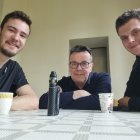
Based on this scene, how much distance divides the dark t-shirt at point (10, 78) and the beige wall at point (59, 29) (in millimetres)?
1712

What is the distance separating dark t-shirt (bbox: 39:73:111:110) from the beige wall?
150 cm

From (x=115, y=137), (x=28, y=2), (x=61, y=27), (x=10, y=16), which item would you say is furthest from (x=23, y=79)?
(x=28, y=2)

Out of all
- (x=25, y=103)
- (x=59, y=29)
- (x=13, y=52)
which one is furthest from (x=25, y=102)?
(x=59, y=29)

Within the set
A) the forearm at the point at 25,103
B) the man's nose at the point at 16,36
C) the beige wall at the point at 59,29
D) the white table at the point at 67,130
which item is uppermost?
the beige wall at the point at 59,29

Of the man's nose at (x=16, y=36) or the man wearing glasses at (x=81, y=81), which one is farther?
the man's nose at (x=16, y=36)

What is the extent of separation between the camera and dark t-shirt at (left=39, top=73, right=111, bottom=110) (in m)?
1.24

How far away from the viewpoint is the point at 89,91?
5.21 feet

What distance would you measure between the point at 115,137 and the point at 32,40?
3.18 metres

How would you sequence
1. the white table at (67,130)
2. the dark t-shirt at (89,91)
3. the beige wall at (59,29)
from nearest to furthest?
the white table at (67,130) < the dark t-shirt at (89,91) < the beige wall at (59,29)

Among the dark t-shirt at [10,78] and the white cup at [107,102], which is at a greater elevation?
the dark t-shirt at [10,78]

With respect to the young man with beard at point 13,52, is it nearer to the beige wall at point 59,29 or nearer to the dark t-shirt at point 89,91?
the dark t-shirt at point 89,91

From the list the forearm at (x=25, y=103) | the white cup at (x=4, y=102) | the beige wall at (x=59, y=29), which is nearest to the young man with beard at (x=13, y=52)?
the forearm at (x=25, y=103)

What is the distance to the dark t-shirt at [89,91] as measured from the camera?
4.07ft

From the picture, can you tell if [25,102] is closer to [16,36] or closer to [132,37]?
[16,36]
